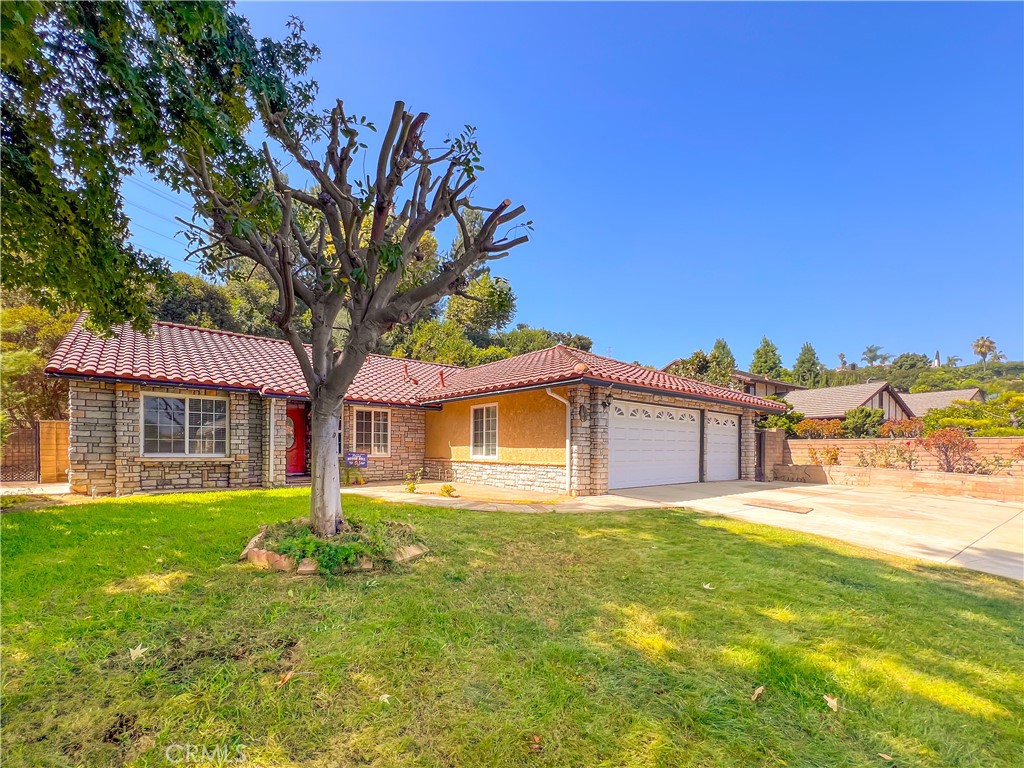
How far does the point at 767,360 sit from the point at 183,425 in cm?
4599

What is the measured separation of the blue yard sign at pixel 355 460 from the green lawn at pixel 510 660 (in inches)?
287

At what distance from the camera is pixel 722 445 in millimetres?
15195

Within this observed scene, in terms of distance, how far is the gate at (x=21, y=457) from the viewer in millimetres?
12079

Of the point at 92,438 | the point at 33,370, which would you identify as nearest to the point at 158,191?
the point at 92,438

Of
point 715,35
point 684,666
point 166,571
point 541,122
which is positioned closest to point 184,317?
point 541,122

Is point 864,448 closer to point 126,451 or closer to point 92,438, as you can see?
point 126,451

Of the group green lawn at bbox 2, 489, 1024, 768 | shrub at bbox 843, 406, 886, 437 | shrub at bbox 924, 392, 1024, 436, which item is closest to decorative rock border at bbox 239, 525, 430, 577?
green lawn at bbox 2, 489, 1024, 768

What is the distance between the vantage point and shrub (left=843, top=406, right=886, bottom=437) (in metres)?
19.3

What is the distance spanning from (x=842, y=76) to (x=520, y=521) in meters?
13.5

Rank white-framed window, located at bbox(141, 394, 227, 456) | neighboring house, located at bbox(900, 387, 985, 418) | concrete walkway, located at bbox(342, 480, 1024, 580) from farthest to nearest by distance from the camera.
→ neighboring house, located at bbox(900, 387, 985, 418), white-framed window, located at bbox(141, 394, 227, 456), concrete walkway, located at bbox(342, 480, 1024, 580)

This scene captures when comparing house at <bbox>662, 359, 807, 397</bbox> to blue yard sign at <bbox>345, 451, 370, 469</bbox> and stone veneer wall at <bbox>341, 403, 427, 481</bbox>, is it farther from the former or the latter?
blue yard sign at <bbox>345, 451, 370, 469</bbox>

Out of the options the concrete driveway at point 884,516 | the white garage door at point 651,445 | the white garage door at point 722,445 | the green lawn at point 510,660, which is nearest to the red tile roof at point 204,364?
the green lawn at point 510,660

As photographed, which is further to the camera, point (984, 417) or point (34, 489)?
point (984, 417)

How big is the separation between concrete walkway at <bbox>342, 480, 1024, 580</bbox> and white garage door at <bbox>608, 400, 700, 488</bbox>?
490mm
